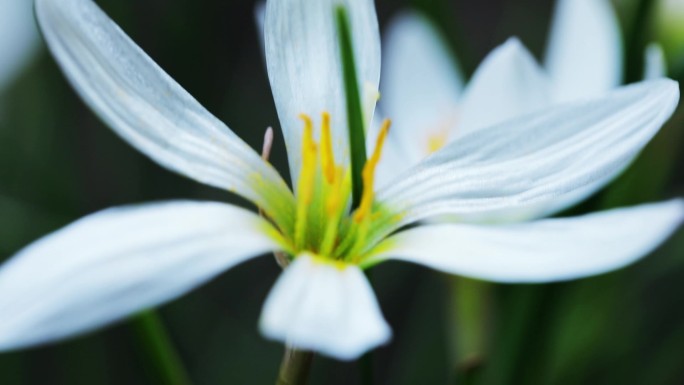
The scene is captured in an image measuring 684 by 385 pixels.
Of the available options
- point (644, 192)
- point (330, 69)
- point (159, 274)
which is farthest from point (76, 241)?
point (644, 192)

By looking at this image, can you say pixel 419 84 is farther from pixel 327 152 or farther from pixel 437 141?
pixel 327 152

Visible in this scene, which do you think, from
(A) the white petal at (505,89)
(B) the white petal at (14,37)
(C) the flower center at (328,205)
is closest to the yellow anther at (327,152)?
(C) the flower center at (328,205)

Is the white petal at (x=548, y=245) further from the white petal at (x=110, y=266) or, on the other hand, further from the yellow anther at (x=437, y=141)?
the yellow anther at (x=437, y=141)

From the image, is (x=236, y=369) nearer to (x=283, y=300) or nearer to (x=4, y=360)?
(x=4, y=360)

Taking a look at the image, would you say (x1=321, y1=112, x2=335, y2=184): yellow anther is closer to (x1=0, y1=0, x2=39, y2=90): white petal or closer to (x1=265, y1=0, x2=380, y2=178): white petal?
(x1=265, y1=0, x2=380, y2=178): white petal

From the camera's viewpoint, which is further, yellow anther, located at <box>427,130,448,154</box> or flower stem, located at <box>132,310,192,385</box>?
yellow anther, located at <box>427,130,448,154</box>

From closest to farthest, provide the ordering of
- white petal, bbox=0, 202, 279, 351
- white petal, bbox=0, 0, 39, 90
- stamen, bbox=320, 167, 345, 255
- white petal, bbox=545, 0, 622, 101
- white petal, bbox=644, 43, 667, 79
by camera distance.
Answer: white petal, bbox=0, 202, 279, 351 < stamen, bbox=320, 167, 345, 255 < white petal, bbox=644, 43, 667, 79 < white petal, bbox=545, 0, 622, 101 < white petal, bbox=0, 0, 39, 90

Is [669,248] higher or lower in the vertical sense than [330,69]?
lower

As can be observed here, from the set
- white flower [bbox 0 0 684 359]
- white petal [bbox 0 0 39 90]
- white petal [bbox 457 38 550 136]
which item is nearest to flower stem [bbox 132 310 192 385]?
white flower [bbox 0 0 684 359]
